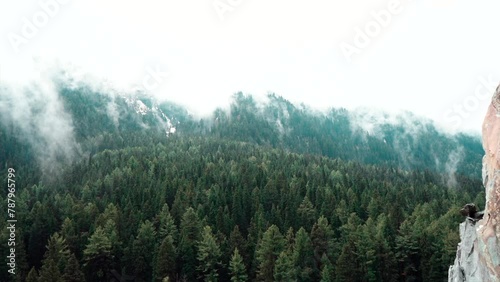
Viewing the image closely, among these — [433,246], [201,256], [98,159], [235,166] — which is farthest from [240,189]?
[98,159]

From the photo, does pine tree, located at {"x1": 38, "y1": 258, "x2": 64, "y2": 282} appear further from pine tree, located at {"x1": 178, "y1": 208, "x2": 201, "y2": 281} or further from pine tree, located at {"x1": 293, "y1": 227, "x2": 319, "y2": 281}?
pine tree, located at {"x1": 293, "y1": 227, "x2": 319, "y2": 281}

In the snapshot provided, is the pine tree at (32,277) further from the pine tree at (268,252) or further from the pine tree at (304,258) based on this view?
the pine tree at (304,258)

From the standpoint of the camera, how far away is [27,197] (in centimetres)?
9888

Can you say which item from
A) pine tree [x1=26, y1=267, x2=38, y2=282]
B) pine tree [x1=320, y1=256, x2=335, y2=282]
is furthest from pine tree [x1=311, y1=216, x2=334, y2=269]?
pine tree [x1=26, y1=267, x2=38, y2=282]

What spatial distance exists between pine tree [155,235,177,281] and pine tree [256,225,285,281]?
14.5m

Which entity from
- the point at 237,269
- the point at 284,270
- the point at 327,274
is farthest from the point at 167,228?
the point at 327,274

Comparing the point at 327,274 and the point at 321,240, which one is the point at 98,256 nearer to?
the point at 327,274

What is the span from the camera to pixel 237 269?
6494 cm

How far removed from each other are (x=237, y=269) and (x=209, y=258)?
19.6ft

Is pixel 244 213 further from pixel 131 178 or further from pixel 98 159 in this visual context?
pixel 98 159

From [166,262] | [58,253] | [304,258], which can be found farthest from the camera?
[304,258]

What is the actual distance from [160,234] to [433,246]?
2011 inches

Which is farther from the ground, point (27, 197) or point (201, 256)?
point (27, 197)

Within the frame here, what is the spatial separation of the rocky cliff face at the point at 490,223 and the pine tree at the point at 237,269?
142 ft
